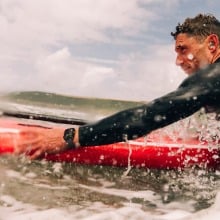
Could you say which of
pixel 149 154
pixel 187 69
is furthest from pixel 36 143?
pixel 149 154

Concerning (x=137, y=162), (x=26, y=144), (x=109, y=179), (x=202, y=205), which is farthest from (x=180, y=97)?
(x=137, y=162)

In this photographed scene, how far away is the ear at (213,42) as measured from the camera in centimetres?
444

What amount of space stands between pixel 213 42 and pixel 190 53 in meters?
0.31

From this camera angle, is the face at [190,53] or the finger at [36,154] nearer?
the finger at [36,154]

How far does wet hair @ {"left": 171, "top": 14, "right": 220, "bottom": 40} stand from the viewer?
4.53 meters

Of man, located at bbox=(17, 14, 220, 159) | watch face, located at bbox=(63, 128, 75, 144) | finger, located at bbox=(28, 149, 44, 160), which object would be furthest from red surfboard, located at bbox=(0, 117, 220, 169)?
finger, located at bbox=(28, 149, 44, 160)

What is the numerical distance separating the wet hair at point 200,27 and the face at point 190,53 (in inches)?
2.5

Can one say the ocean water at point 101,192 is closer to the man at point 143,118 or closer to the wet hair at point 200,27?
the man at point 143,118

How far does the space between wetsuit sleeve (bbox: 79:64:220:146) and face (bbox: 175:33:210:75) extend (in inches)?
33.8

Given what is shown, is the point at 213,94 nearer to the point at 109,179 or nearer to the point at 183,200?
the point at 183,200

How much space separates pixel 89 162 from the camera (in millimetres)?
6395

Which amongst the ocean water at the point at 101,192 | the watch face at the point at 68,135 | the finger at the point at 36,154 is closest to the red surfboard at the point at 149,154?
the ocean water at the point at 101,192

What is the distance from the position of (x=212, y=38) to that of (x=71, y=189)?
2.37 meters

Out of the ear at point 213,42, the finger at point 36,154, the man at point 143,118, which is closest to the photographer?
the finger at point 36,154
